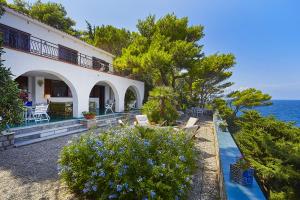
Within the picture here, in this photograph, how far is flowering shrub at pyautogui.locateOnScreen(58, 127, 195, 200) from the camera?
3.69m

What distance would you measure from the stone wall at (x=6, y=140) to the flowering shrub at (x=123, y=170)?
4.50 m

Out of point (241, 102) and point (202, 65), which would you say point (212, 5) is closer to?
point (202, 65)

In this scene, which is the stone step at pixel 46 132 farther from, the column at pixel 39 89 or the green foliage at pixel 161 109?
the green foliage at pixel 161 109

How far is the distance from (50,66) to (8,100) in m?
4.32

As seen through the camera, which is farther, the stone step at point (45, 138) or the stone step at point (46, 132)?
the stone step at point (46, 132)

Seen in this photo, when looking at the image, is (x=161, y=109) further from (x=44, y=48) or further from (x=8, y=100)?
(x=8, y=100)

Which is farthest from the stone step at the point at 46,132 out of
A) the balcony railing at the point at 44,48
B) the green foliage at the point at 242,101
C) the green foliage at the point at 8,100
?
the green foliage at the point at 242,101

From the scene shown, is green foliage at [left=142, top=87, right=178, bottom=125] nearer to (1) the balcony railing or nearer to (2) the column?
(1) the balcony railing

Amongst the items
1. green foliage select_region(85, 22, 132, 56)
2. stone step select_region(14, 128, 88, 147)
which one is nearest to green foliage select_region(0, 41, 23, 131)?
stone step select_region(14, 128, 88, 147)

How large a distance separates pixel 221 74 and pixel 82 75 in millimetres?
16966

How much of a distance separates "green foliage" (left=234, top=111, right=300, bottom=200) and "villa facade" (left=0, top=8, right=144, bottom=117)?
32.9ft

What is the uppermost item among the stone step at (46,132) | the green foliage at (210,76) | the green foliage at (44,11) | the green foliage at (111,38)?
the green foliage at (44,11)

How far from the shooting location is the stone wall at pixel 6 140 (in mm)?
7664

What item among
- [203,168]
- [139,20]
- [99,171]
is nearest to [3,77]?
[99,171]
